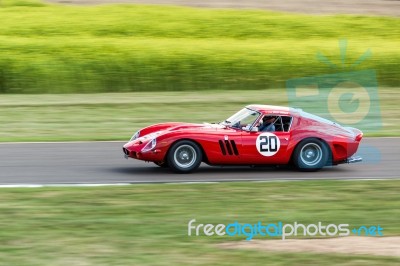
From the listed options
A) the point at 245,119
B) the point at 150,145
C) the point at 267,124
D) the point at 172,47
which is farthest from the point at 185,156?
the point at 172,47

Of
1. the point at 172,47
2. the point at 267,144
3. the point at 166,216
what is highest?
the point at 172,47

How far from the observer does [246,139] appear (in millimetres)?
12562

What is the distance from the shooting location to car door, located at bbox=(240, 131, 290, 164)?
1258cm

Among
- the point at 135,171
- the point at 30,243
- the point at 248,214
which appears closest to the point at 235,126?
the point at 135,171

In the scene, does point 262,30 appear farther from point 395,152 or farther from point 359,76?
point 395,152

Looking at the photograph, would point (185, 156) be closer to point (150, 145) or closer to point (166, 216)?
point (150, 145)

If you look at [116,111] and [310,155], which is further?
[116,111]

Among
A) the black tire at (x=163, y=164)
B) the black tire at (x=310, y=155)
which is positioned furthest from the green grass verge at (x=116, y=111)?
the black tire at (x=310, y=155)

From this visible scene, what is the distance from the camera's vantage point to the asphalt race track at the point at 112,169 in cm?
1238

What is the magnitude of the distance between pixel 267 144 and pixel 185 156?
1270mm

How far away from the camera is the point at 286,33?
3164 cm

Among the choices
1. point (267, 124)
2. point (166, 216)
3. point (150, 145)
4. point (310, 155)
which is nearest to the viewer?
point (166, 216)

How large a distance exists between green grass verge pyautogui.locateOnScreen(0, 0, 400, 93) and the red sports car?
12.5 meters

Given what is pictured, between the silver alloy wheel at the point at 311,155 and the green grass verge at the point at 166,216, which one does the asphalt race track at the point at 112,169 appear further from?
the green grass verge at the point at 166,216
